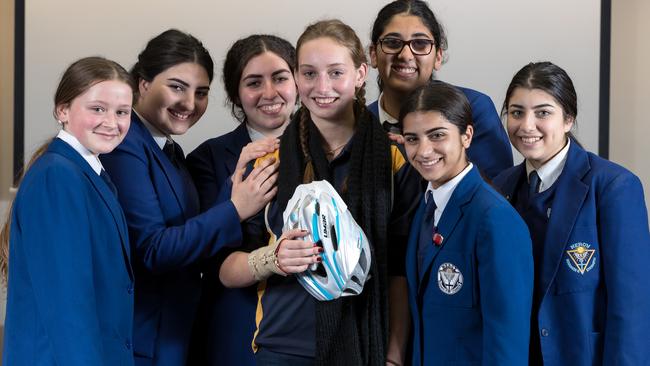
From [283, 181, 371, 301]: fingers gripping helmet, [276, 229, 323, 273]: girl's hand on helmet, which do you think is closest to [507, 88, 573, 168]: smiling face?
[283, 181, 371, 301]: fingers gripping helmet

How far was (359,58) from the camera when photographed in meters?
2.10

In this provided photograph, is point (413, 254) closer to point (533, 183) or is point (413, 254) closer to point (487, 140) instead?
point (533, 183)

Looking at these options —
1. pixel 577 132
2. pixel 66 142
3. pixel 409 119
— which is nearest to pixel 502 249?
pixel 409 119

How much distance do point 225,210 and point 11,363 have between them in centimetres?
68

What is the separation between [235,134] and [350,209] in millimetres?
675

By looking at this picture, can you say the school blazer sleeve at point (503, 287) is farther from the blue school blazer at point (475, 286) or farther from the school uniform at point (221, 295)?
the school uniform at point (221, 295)

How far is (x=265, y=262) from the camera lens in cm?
201

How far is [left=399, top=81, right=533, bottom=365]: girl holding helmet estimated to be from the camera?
190 cm

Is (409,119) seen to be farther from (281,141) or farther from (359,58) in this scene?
(281,141)

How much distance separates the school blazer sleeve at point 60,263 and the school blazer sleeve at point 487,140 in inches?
51.3

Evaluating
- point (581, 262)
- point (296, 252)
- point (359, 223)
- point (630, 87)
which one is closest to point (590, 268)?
point (581, 262)

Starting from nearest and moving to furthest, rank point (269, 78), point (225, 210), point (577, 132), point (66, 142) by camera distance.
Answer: point (66, 142)
point (225, 210)
point (269, 78)
point (577, 132)

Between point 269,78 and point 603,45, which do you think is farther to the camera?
point 603,45

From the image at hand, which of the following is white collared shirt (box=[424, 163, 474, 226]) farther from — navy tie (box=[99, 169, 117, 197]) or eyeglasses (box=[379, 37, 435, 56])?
navy tie (box=[99, 169, 117, 197])
